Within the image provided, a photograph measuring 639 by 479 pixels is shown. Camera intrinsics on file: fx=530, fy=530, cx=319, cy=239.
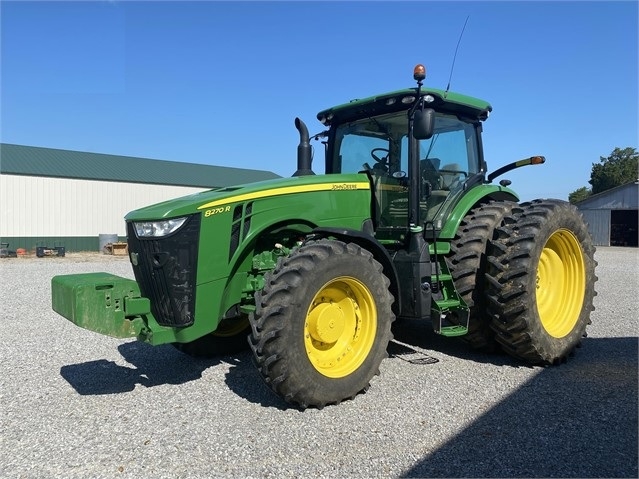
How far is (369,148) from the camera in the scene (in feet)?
18.7

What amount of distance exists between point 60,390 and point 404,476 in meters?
3.27

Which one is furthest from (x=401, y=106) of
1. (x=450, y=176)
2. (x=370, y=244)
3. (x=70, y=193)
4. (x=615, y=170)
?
(x=615, y=170)

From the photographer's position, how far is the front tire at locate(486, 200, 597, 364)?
16.2ft

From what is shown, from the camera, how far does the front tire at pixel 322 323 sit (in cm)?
387

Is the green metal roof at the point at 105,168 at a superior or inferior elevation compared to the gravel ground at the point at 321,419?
superior

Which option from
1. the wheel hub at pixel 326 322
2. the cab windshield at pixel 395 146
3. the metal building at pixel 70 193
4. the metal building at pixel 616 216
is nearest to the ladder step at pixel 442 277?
the cab windshield at pixel 395 146

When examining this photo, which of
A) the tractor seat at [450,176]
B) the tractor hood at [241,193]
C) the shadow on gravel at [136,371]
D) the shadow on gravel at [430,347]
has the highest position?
the tractor seat at [450,176]

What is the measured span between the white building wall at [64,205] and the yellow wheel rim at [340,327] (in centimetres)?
2970

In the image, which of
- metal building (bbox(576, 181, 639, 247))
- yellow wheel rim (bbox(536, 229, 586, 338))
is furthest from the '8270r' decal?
metal building (bbox(576, 181, 639, 247))

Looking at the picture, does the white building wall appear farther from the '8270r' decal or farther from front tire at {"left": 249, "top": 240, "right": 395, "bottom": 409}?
front tire at {"left": 249, "top": 240, "right": 395, "bottom": 409}

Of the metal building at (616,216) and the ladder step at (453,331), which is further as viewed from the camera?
the metal building at (616,216)

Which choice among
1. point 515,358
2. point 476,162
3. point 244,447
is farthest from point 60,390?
point 476,162

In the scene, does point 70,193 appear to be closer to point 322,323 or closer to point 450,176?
point 450,176

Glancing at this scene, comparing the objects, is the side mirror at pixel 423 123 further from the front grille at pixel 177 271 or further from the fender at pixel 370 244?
the front grille at pixel 177 271
